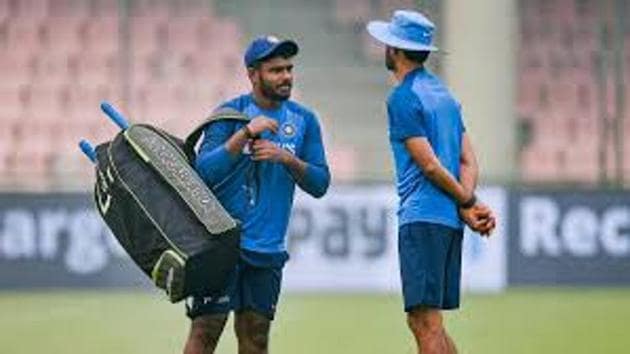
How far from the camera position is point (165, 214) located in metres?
7.33

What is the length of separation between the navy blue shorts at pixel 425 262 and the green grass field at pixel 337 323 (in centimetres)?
352

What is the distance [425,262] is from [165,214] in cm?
100

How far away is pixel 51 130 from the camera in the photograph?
17750 mm

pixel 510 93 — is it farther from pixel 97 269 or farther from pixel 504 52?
pixel 97 269

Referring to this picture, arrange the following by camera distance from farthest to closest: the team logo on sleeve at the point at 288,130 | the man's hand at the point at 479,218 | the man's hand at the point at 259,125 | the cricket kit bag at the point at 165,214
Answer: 1. the team logo on sleeve at the point at 288,130
2. the man's hand at the point at 479,218
3. the man's hand at the point at 259,125
4. the cricket kit bag at the point at 165,214

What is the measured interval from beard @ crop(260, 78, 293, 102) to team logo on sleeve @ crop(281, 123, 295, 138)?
113 millimetres

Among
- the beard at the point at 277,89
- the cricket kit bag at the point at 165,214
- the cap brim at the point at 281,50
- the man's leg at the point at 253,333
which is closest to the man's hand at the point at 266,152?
the cricket kit bag at the point at 165,214

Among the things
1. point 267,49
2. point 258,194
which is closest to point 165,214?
point 258,194

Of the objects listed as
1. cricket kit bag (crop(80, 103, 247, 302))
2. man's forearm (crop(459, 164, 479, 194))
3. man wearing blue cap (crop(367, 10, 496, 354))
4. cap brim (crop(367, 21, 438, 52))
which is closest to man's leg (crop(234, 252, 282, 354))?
cricket kit bag (crop(80, 103, 247, 302))

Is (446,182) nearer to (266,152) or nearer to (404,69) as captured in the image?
(404,69)

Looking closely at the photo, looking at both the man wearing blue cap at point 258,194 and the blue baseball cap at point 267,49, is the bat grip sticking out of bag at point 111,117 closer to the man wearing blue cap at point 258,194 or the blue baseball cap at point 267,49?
the man wearing blue cap at point 258,194

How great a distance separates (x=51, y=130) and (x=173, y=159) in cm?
1039

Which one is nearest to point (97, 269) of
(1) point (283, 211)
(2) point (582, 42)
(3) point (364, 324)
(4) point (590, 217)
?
(3) point (364, 324)

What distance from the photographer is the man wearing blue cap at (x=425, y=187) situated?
754cm
